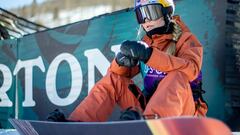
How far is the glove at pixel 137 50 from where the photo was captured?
76.5 inches

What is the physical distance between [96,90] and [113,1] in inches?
124

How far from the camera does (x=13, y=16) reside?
6227 millimetres

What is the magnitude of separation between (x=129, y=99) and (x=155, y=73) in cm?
17

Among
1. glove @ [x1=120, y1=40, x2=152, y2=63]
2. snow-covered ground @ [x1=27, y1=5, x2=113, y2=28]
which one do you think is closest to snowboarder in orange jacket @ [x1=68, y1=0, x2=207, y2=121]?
glove @ [x1=120, y1=40, x2=152, y2=63]

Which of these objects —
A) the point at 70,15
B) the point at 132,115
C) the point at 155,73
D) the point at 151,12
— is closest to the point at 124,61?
the point at 155,73

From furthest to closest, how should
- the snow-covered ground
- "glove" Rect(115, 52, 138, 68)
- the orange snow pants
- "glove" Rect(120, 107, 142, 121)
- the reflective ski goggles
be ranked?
1. the snow-covered ground
2. the reflective ski goggles
3. "glove" Rect(115, 52, 138, 68)
4. the orange snow pants
5. "glove" Rect(120, 107, 142, 121)

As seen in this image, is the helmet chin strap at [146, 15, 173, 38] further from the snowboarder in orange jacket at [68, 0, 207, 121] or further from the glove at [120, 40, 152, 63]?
the glove at [120, 40, 152, 63]

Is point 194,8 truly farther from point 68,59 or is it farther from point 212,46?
point 68,59

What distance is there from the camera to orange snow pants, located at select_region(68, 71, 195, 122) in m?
1.86

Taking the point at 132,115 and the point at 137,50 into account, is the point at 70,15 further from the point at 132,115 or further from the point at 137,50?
the point at 132,115

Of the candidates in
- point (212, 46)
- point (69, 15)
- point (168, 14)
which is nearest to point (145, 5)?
point (168, 14)

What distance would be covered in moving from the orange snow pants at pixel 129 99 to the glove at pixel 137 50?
11 centimetres

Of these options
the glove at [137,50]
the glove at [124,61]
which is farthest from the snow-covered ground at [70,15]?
the glove at [137,50]

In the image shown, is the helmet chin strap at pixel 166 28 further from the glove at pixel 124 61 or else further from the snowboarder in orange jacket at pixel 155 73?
the glove at pixel 124 61
